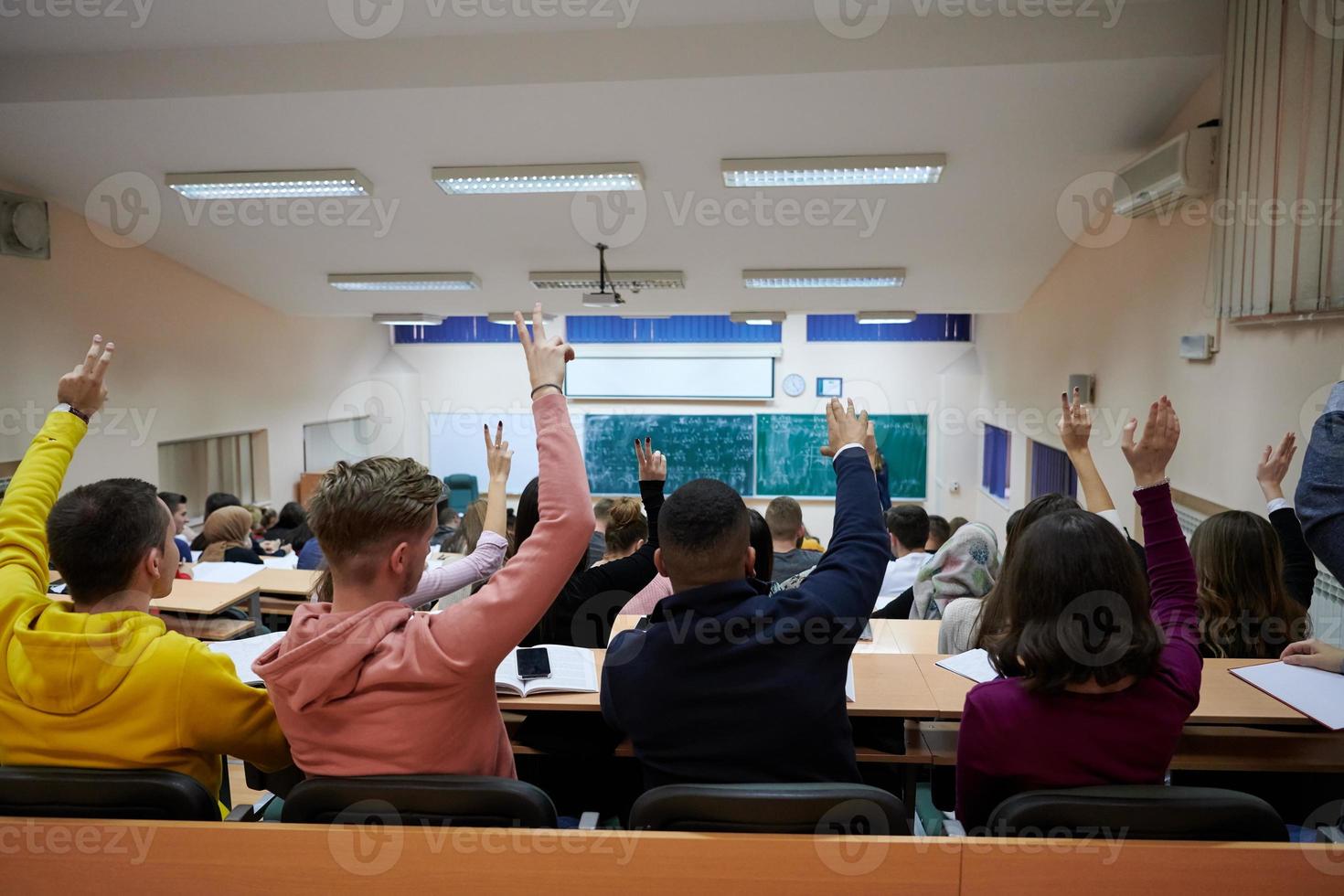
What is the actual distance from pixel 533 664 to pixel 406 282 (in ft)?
18.4

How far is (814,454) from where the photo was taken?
9.60 metres

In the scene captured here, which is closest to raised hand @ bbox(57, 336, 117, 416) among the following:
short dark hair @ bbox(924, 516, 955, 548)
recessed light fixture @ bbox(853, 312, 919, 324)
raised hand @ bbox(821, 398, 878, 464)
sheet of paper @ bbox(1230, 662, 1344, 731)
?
raised hand @ bbox(821, 398, 878, 464)

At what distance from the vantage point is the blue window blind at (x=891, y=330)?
30.8 ft

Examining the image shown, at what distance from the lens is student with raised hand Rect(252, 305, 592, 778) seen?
46.1 inches

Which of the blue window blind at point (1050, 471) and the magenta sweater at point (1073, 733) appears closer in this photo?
the magenta sweater at point (1073, 733)

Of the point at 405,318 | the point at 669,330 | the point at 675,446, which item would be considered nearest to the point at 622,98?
the point at 405,318

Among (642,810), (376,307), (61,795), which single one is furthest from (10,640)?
(376,307)

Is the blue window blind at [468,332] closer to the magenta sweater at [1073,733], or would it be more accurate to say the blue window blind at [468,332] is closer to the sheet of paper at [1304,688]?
the sheet of paper at [1304,688]

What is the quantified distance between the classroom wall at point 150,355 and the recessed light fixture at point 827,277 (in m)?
4.80

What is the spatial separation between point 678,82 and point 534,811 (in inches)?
134

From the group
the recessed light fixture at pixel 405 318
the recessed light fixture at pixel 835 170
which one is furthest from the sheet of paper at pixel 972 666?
the recessed light fixture at pixel 405 318

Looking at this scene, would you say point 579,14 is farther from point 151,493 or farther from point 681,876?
point 681,876

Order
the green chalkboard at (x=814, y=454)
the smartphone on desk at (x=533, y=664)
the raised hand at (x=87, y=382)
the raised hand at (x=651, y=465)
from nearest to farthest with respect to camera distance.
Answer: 1. the raised hand at (x=87, y=382)
2. the smartphone on desk at (x=533, y=664)
3. the raised hand at (x=651, y=465)
4. the green chalkboard at (x=814, y=454)

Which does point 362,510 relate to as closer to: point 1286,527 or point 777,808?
point 777,808
